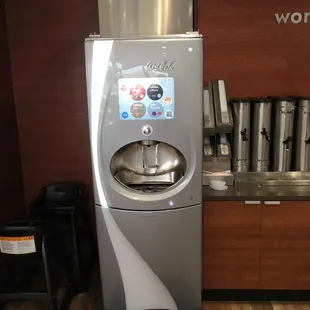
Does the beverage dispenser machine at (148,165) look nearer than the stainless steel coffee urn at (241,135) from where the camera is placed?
Yes

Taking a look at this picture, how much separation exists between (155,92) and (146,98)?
0.17ft

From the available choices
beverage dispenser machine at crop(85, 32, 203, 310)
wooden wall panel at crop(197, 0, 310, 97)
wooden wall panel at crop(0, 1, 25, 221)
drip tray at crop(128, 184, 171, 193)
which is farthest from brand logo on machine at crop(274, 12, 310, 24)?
wooden wall panel at crop(0, 1, 25, 221)

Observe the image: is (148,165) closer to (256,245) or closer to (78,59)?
(256,245)

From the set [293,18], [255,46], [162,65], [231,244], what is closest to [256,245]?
[231,244]

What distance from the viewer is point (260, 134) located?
2.49 metres

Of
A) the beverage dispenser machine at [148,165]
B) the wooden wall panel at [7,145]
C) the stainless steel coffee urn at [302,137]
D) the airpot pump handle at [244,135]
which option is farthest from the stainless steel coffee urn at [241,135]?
the wooden wall panel at [7,145]

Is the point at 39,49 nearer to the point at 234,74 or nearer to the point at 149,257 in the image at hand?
the point at 234,74

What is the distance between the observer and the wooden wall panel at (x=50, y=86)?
107 inches

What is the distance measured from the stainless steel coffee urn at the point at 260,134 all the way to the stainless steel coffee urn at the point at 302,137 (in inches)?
6.6

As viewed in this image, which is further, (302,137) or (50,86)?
(50,86)

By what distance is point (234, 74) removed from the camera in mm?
2721

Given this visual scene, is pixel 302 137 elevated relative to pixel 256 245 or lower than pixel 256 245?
elevated

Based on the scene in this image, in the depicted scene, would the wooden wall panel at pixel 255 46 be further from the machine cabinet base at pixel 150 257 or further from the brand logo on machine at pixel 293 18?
the machine cabinet base at pixel 150 257

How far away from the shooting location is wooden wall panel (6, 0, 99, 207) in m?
2.71
